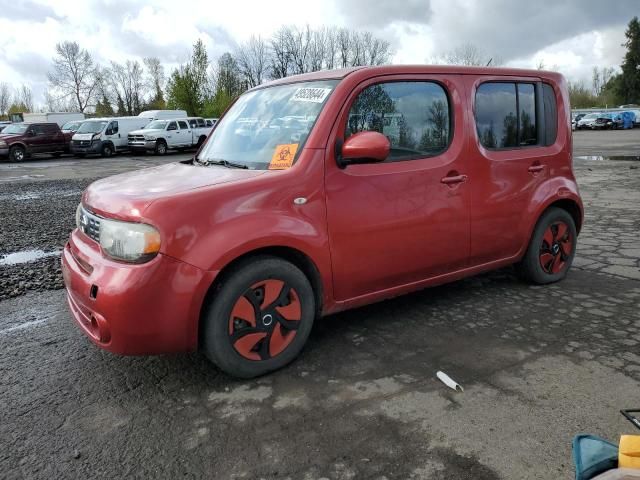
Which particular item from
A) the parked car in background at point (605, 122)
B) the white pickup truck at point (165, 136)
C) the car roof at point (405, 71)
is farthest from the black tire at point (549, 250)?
the parked car in background at point (605, 122)

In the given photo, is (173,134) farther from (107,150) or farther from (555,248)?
(555,248)

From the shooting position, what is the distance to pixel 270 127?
138 inches

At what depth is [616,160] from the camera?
17.2m

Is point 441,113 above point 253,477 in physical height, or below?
above

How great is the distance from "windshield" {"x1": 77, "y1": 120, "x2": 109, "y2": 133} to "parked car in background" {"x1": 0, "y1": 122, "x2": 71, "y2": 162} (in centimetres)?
106

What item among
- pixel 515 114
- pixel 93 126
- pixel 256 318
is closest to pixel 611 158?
pixel 515 114

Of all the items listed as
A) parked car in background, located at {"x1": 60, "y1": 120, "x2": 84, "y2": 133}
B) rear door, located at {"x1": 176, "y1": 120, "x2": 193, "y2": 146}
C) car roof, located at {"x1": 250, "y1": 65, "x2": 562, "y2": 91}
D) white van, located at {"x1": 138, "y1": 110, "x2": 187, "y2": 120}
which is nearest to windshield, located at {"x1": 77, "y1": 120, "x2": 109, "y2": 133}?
parked car in background, located at {"x1": 60, "y1": 120, "x2": 84, "y2": 133}

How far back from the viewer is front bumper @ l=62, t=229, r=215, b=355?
2646 mm

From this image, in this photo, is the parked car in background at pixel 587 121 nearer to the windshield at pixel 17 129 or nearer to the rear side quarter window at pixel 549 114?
the windshield at pixel 17 129

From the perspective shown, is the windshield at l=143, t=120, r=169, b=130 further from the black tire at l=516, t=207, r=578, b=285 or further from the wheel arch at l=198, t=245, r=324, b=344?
the wheel arch at l=198, t=245, r=324, b=344

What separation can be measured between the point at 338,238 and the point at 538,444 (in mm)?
1524

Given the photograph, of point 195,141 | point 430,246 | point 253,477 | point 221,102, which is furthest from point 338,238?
point 221,102

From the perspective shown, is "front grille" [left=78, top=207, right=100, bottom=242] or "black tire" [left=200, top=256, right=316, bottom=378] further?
"front grille" [left=78, top=207, right=100, bottom=242]

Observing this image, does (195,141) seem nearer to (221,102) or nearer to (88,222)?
(221,102)
